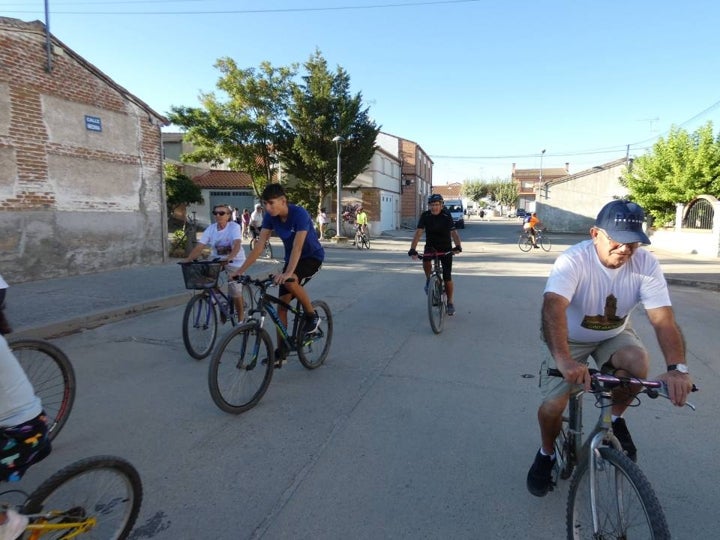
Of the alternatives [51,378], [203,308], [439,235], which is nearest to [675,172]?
[439,235]

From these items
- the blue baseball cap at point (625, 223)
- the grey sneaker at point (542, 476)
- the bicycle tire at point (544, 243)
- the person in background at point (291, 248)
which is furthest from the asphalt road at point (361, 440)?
the bicycle tire at point (544, 243)

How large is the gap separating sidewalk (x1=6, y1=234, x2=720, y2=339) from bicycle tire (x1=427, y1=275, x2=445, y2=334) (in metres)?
4.69

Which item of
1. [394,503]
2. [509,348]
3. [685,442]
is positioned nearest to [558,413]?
[394,503]

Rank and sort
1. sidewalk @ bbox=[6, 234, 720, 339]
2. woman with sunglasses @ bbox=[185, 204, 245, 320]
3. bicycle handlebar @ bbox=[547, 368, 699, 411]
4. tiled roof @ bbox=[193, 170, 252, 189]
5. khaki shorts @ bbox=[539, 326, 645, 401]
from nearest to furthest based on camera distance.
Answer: bicycle handlebar @ bbox=[547, 368, 699, 411], khaki shorts @ bbox=[539, 326, 645, 401], woman with sunglasses @ bbox=[185, 204, 245, 320], sidewalk @ bbox=[6, 234, 720, 339], tiled roof @ bbox=[193, 170, 252, 189]

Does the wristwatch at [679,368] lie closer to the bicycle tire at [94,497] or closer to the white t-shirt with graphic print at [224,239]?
the bicycle tire at [94,497]

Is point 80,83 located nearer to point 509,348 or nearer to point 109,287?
point 109,287

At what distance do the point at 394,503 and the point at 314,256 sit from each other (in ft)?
9.07

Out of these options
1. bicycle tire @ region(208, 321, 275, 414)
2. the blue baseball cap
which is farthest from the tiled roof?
the blue baseball cap

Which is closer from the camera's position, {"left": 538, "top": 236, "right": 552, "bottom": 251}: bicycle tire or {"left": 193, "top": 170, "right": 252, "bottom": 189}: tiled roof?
{"left": 538, "top": 236, "right": 552, "bottom": 251}: bicycle tire

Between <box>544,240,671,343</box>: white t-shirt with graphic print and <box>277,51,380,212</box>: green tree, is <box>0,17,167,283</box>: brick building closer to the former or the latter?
<box>544,240,671,343</box>: white t-shirt with graphic print

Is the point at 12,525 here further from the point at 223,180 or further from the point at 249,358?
the point at 223,180

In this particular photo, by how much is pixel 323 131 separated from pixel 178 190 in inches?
351

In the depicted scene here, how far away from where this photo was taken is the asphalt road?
2699 mm

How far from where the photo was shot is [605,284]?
258 centimetres
